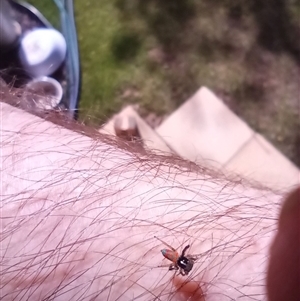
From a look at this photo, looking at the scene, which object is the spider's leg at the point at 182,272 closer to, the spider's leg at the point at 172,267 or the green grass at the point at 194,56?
the spider's leg at the point at 172,267

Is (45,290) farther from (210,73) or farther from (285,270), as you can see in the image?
(210,73)

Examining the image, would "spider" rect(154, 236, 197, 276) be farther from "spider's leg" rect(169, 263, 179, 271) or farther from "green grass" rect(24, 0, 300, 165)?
"green grass" rect(24, 0, 300, 165)

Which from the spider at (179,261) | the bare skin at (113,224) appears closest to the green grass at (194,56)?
the bare skin at (113,224)

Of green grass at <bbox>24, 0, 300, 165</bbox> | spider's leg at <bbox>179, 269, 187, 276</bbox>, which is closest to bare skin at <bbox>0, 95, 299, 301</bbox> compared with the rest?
spider's leg at <bbox>179, 269, 187, 276</bbox>

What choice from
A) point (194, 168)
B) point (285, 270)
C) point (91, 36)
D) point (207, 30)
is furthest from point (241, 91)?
point (285, 270)

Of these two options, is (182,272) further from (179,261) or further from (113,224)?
(113,224)

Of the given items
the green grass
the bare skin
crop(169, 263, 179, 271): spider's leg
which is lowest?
crop(169, 263, 179, 271): spider's leg

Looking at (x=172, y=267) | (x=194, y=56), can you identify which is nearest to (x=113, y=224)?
(x=172, y=267)
